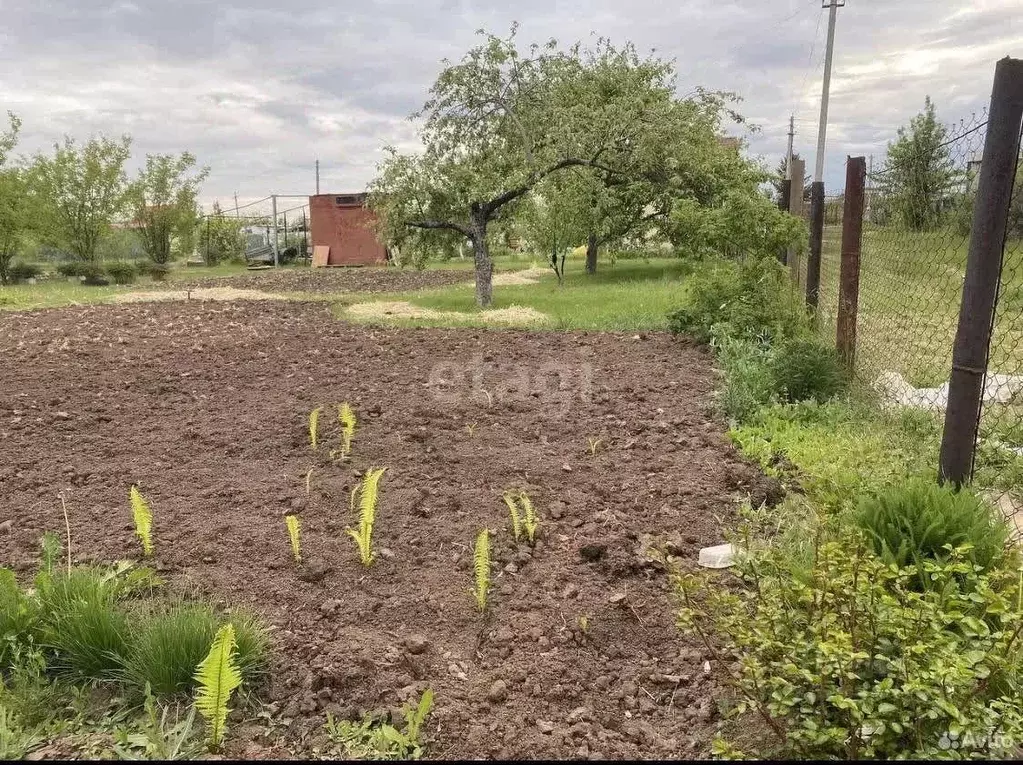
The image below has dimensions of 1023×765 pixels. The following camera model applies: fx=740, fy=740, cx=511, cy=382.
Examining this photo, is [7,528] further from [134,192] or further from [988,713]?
[134,192]

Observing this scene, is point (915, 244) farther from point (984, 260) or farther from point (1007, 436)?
point (984, 260)

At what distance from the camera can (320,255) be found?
89.5 feet

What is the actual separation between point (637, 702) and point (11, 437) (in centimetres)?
447

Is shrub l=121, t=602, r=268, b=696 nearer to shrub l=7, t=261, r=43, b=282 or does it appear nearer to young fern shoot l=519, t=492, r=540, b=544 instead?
young fern shoot l=519, t=492, r=540, b=544

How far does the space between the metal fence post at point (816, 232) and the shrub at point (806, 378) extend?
2.02 metres

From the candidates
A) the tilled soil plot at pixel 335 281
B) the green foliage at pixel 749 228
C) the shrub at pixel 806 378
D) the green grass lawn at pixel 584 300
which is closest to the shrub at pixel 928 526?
the shrub at pixel 806 378

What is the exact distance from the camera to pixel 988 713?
66.1 inches

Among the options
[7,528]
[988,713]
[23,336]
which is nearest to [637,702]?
[988,713]

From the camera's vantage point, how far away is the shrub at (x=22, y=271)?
71.1 ft

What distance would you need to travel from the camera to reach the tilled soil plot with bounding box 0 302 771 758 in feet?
7.13

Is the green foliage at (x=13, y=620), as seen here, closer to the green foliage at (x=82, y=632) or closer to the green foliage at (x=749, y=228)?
the green foliage at (x=82, y=632)

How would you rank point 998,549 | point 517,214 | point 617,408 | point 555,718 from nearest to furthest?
point 555,718 → point 998,549 → point 617,408 → point 517,214

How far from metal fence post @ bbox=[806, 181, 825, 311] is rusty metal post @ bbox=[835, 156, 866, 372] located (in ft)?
4.13

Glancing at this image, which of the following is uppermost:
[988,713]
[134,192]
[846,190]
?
[134,192]
